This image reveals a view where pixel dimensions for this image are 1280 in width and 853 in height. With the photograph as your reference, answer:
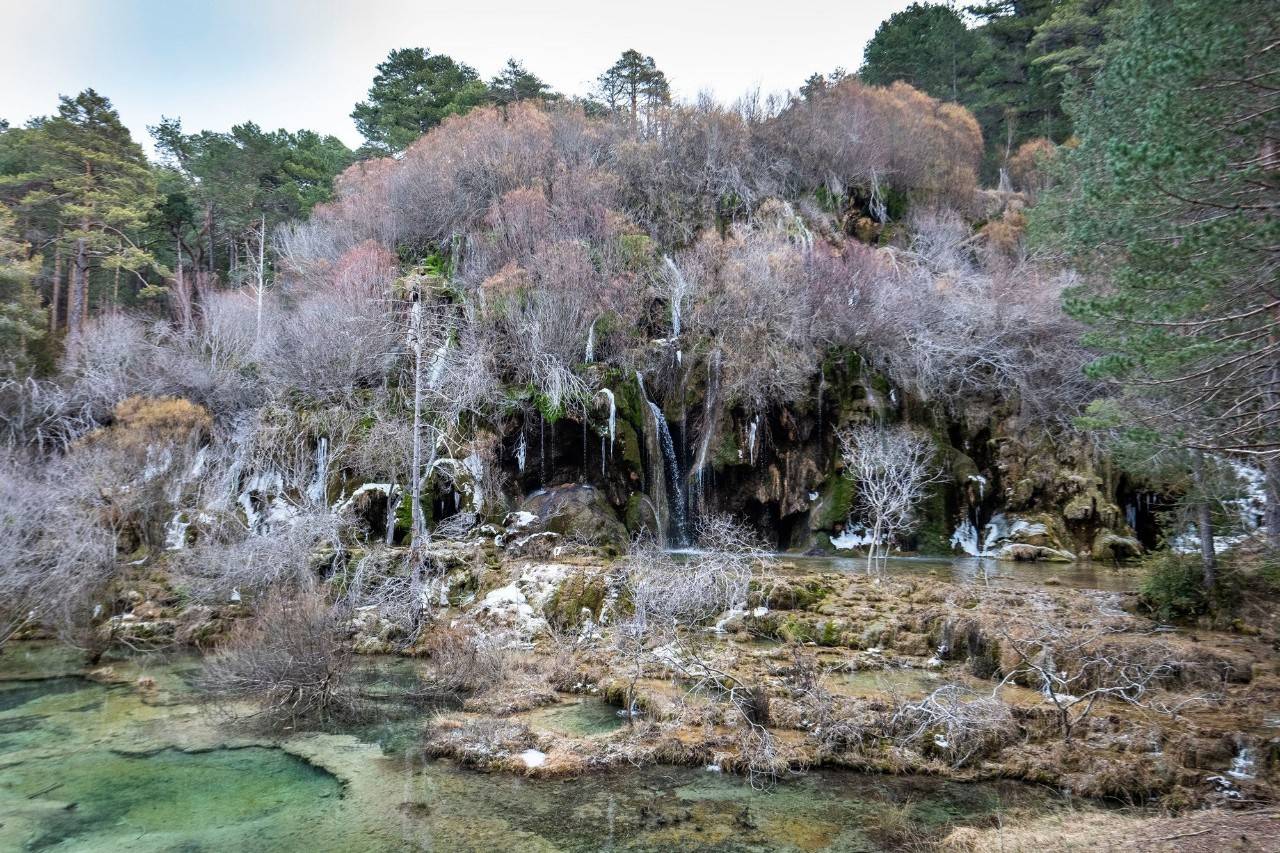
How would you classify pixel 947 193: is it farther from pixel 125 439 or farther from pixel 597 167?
pixel 125 439

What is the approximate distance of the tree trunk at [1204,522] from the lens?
1169 cm

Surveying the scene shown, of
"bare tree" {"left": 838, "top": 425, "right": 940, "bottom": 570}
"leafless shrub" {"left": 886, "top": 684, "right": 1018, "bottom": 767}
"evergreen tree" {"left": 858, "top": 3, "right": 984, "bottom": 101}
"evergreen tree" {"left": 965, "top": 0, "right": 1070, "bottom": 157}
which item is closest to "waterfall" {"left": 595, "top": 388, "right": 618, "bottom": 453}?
"bare tree" {"left": 838, "top": 425, "right": 940, "bottom": 570}

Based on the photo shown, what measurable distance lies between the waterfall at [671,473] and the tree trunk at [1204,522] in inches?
531

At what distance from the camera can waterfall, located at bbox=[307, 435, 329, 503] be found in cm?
1973

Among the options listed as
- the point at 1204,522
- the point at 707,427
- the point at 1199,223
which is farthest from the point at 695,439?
the point at 1199,223

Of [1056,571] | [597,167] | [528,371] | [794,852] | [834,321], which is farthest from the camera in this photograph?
[597,167]

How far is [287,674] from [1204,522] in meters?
14.5

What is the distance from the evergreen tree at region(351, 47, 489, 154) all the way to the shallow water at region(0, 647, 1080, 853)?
125 feet

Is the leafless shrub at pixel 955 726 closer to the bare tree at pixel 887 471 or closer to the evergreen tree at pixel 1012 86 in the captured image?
the bare tree at pixel 887 471

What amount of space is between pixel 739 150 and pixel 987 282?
13354 mm

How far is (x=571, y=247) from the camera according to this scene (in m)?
27.3

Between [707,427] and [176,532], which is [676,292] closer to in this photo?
[707,427]

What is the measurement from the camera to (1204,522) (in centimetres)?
1199

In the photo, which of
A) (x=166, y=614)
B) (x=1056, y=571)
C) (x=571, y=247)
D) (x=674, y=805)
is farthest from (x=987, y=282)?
(x=166, y=614)
